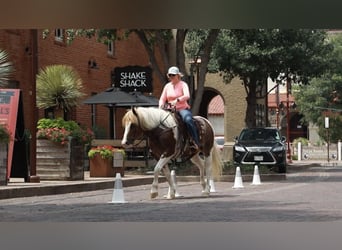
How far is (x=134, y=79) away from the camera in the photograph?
23469mm

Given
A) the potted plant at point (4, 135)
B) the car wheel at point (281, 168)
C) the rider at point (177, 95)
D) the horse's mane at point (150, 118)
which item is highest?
the rider at point (177, 95)

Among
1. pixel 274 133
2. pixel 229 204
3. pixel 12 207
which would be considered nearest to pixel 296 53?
pixel 274 133

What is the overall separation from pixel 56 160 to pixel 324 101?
109ft

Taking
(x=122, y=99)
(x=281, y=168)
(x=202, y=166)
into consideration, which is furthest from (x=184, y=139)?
(x=281, y=168)

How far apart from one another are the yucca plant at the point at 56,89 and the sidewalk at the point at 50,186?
2057 millimetres

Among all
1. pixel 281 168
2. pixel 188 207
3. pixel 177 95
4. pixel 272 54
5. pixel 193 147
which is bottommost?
pixel 188 207

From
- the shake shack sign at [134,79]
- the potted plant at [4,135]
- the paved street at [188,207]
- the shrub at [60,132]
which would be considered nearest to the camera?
the paved street at [188,207]

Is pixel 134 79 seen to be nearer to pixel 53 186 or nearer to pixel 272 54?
pixel 272 54

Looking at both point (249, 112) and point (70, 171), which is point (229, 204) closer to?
Result: point (70, 171)

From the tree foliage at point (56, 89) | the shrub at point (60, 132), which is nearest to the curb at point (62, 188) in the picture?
the shrub at point (60, 132)

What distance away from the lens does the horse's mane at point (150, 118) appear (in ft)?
42.5

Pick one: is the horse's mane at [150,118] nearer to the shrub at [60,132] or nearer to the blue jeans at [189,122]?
the blue jeans at [189,122]

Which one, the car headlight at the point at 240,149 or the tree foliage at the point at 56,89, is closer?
the tree foliage at the point at 56,89

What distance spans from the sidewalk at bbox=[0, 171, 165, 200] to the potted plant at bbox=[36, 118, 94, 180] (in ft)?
1.18
